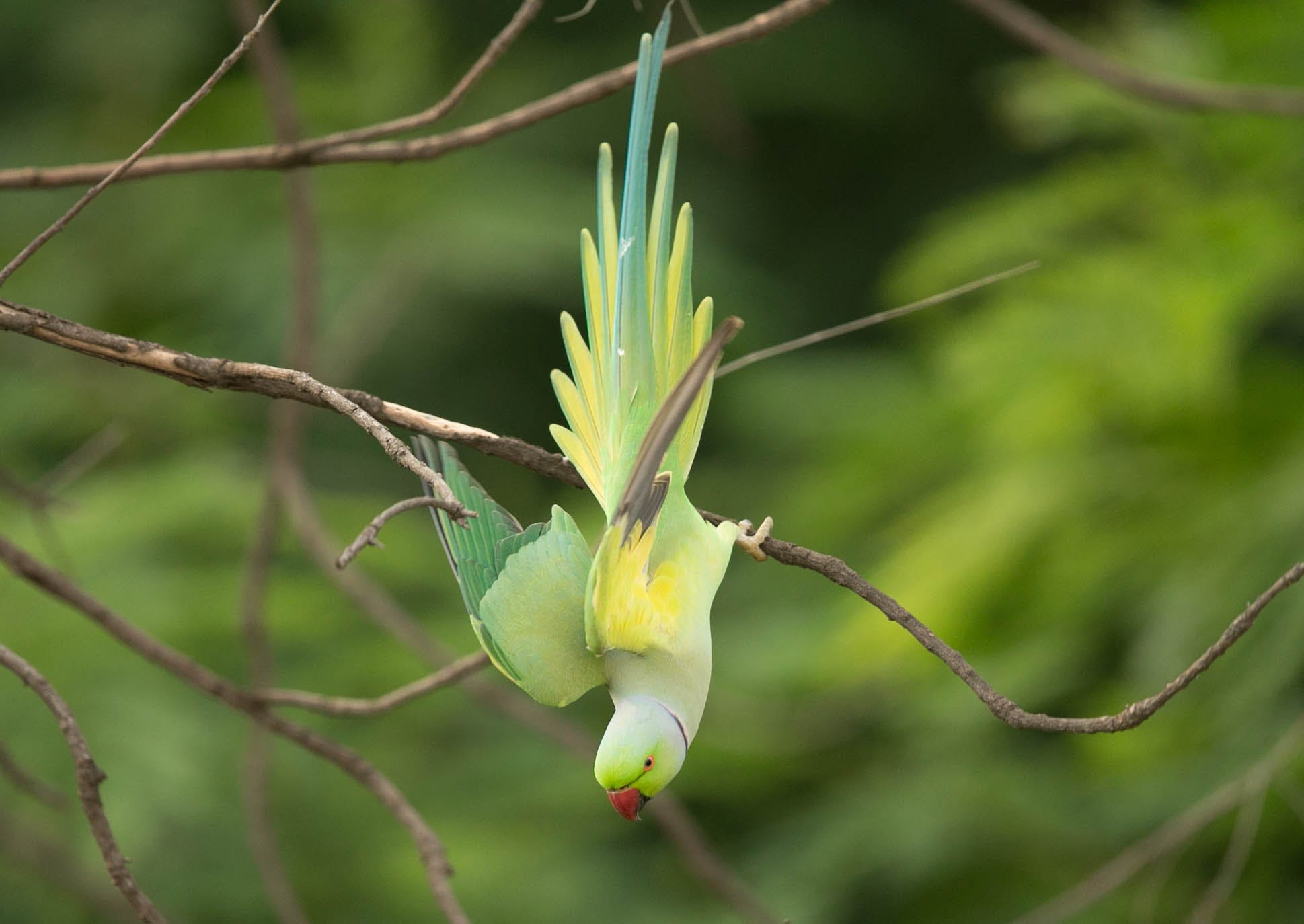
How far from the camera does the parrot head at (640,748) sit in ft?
5.43

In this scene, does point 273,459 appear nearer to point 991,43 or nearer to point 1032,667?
point 1032,667

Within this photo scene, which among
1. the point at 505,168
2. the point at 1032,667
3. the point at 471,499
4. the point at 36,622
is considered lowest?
the point at 471,499

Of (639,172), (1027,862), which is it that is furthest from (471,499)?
(1027,862)

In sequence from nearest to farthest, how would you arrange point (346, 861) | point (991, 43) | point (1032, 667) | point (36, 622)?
point (1032, 667), point (36, 622), point (346, 861), point (991, 43)

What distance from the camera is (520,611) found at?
1613 mm

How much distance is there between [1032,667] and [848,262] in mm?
3815

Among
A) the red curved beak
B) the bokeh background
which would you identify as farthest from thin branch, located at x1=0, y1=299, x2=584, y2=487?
the bokeh background

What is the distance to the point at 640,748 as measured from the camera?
65.4 inches

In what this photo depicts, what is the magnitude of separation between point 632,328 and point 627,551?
1.00 ft

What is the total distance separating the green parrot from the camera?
160 cm

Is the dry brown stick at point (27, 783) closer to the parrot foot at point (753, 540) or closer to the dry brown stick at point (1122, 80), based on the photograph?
the parrot foot at point (753, 540)

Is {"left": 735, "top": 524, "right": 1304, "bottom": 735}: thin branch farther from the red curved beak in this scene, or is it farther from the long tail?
the red curved beak

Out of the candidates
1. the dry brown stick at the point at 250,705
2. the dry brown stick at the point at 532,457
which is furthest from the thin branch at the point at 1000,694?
the dry brown stick at the point at 250,705

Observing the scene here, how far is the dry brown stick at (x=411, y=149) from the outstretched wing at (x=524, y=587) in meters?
0.53
